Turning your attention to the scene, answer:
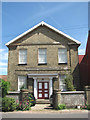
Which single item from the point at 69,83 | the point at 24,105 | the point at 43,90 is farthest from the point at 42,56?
the point at 24,105

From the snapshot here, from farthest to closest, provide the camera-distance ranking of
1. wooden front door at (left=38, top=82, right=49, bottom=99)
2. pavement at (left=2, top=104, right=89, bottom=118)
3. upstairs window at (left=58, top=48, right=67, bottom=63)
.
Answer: upstairs window at (left=58, top=48, right=67, bottom=63) < wooden front door at (left=38, top=82, right=49, bottom=99) < pavement at (left=2, top=104, right=89, bottom=118)

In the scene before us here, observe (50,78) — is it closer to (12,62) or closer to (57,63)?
(57,63)

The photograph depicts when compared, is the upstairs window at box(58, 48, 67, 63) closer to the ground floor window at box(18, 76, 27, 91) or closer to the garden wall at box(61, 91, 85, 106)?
the ground floor window at box(18, 76, 27, 91)

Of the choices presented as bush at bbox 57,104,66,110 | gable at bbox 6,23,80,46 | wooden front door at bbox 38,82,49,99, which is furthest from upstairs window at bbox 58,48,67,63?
bush at bbox 57,104,66,110

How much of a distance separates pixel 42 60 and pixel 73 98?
6619mm

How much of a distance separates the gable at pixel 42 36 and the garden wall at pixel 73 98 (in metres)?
7.26

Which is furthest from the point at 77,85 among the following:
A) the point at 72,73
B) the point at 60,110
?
the point at 60,110

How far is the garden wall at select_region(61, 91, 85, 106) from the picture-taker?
11.5 metres

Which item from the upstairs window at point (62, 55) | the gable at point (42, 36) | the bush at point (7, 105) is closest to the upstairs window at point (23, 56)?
the gable at point (42, 36)

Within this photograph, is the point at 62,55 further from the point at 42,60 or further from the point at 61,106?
the point at 61,106

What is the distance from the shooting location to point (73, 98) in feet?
38.1

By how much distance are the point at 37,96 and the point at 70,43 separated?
7629mm

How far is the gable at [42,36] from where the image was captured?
16.8 metres

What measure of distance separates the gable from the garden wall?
286 inches
